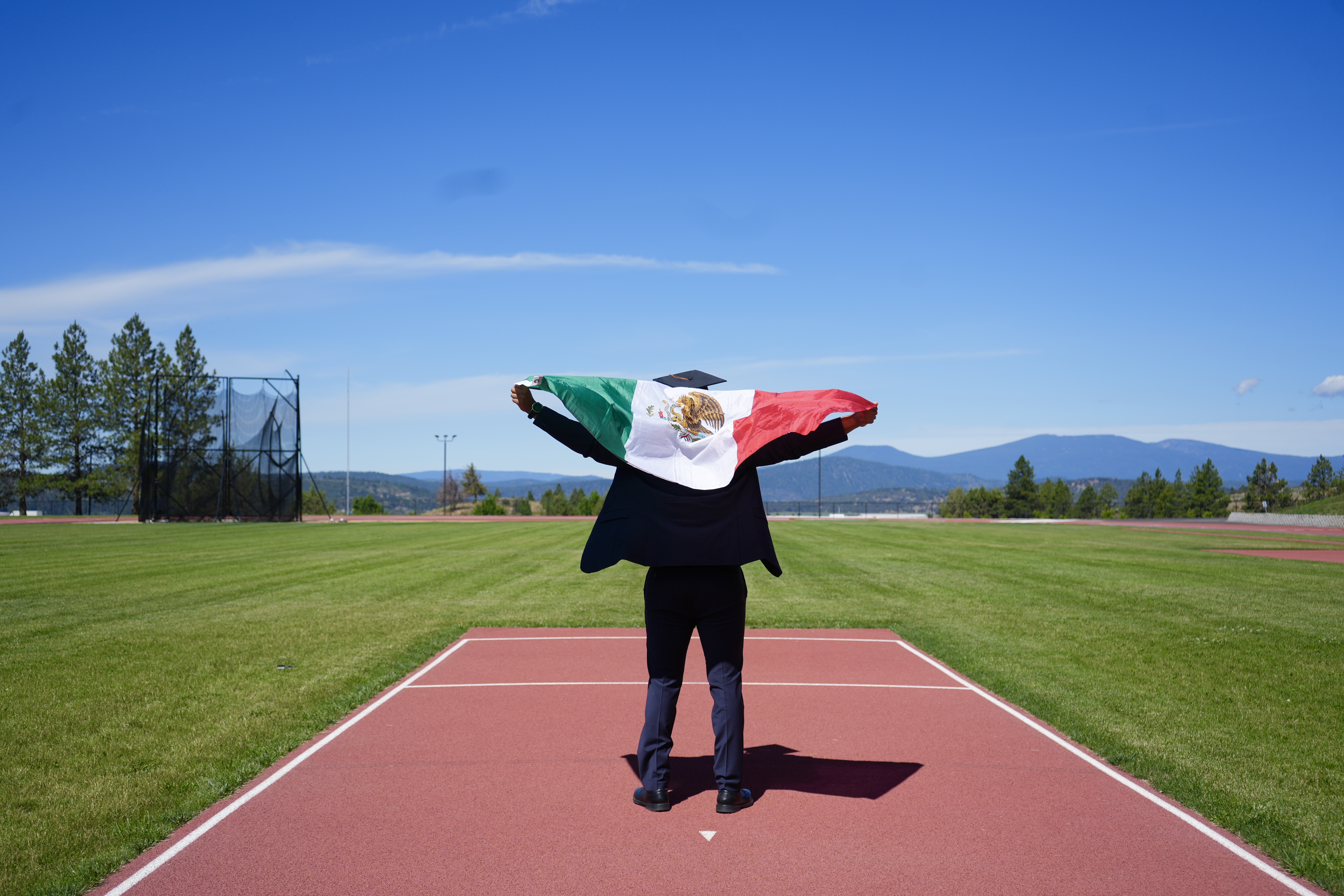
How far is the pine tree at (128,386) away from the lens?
228 ft

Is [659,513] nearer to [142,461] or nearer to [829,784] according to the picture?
[829,784]

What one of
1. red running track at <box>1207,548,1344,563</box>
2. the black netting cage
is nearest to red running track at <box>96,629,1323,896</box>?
red running track at <box>1207,548,1344,563</box>

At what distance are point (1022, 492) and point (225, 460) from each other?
87.6 m

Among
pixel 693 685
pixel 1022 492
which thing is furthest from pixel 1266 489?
pixel 693 685

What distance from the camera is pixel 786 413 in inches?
217

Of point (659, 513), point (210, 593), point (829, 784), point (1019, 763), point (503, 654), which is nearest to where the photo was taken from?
point (659, 513)

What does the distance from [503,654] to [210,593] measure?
315 inches

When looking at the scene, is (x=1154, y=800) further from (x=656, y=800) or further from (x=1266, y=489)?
(x=1266, y=489)

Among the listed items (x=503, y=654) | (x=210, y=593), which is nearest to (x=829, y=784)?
(x=503, y=654)

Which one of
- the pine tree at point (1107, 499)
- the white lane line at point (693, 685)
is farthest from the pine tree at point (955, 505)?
the white lane line at point (693, 685)

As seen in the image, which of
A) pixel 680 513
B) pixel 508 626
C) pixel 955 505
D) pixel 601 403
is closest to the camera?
pixel 680 513

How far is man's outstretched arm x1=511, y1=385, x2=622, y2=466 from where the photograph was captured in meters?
5.38

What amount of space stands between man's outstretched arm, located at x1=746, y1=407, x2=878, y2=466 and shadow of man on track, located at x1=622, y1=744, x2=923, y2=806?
197cm

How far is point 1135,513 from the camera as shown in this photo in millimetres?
102500
